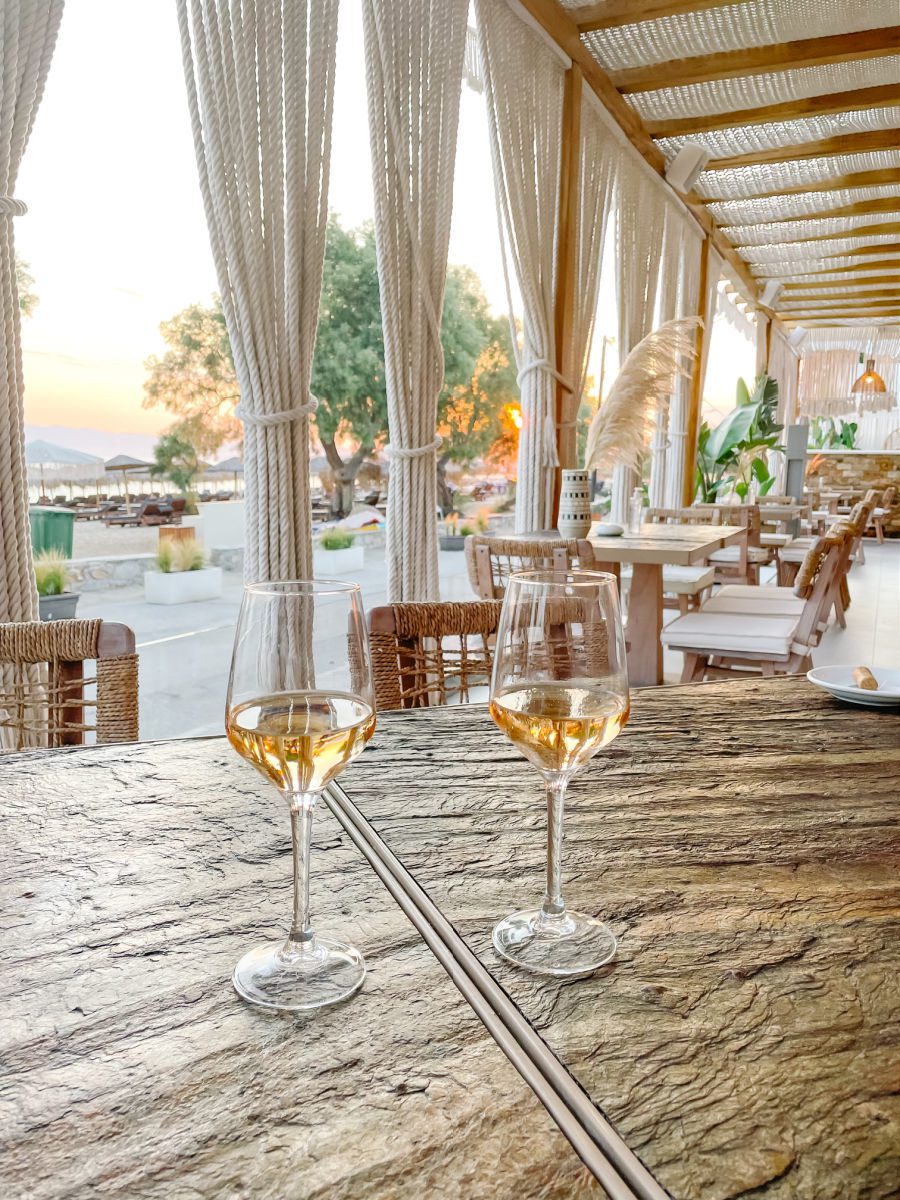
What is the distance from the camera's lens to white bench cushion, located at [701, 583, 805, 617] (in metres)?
3.85

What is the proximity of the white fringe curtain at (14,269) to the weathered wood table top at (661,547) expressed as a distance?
212 cm

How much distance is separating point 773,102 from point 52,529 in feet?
13.9

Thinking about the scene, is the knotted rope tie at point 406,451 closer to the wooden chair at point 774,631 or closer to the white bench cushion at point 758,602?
the wooden chair at point 774,631

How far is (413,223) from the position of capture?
299 cm

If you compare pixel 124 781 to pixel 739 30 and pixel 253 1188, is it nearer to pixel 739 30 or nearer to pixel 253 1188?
pixel 253 1188

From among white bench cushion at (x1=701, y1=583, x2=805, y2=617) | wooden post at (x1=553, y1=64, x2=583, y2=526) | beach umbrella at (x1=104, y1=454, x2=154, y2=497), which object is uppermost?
wooden post at (x1=553, y1=64, x2=583, y2=526)

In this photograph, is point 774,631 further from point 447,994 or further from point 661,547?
point 447,994

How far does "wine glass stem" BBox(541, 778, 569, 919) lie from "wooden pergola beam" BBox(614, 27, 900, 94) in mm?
4206

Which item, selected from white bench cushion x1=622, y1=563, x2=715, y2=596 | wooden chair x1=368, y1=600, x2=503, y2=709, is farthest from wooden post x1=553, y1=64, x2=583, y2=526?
wooden chair x1=368, y1=600, x2=503, y2=709

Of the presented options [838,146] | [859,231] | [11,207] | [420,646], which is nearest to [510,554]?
[420,646]

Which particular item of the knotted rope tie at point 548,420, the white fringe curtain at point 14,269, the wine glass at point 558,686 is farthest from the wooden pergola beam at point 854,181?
the wine glass at point 558,686

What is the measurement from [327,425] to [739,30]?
2605 millimetres

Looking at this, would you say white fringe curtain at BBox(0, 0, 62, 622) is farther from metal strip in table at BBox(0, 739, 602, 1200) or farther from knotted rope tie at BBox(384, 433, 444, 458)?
knotted rope tie at BBox(384, 433, 444, 458)

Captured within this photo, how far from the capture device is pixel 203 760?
0.90 metres
